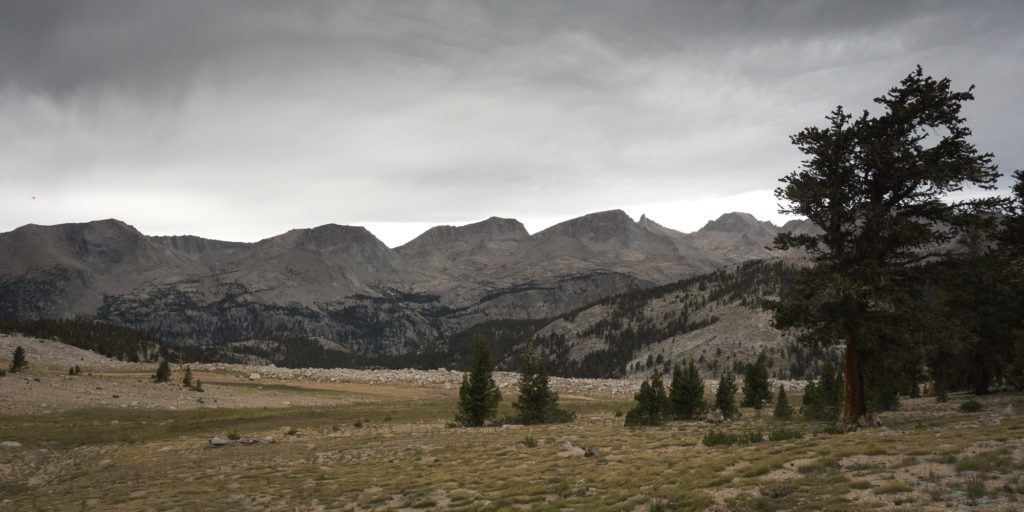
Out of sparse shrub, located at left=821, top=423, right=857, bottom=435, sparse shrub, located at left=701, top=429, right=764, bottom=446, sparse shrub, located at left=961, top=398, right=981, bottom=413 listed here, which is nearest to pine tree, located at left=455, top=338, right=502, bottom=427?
sparse shrub, located at left=701, top=429, right=764, bottom=446

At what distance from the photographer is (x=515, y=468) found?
907 inches

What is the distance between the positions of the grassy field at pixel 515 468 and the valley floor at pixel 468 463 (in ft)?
0.28

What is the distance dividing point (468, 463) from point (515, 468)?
12.0ft

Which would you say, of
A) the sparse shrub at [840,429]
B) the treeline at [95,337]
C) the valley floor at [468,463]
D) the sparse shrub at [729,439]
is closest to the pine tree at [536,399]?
the valley floor at [468,463]

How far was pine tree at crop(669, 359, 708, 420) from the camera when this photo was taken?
46.7m

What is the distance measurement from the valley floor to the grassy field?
0.09 m

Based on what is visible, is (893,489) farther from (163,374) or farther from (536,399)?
(163,374)

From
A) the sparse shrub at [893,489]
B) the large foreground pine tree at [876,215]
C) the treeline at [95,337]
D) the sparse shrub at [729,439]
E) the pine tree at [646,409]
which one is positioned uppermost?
the large foreground pine tree at [876,215]

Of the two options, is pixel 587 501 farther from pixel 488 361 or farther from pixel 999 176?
pixel 488 361

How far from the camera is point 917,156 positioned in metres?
23.9

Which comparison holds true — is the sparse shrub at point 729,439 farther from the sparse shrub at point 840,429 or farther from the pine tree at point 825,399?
the pine tree at point 825,399

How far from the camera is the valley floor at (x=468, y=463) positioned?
1345cm

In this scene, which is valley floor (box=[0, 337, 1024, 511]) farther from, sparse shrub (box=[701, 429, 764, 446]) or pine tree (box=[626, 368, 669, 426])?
pine tree (box=[626, 368, 669, 426])

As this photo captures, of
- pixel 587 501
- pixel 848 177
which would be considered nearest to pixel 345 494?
pixel 587 501
